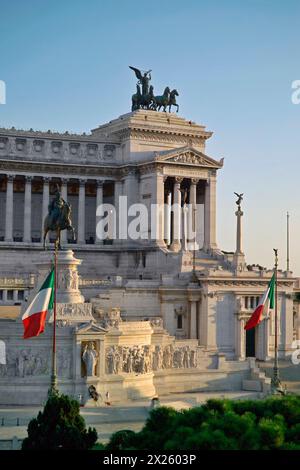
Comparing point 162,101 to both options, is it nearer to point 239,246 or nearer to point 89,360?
point 239,246

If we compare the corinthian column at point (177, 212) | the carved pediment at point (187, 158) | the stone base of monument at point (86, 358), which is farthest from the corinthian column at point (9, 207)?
the stone base of monument at point (86, 358)

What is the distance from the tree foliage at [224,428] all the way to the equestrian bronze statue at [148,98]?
199 feet

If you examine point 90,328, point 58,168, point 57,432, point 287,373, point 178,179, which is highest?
point 58,168

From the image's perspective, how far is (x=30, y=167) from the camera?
298ft

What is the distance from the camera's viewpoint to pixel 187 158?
9188 cm

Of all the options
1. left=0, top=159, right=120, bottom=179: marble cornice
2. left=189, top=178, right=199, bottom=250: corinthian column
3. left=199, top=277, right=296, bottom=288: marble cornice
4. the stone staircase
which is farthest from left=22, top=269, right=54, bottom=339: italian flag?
left=189, top=178, right=199, bottom=250: corinthian column

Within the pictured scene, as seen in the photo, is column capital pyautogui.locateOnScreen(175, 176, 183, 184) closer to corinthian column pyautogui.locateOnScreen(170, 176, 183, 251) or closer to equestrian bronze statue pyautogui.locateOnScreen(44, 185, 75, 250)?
corinthian column pyautogui.locateOnScreen(170, 176, 183, 251)

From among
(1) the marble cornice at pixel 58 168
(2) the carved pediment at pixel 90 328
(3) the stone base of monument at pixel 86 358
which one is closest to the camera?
(3) the stone base of monument at pixel 86 358

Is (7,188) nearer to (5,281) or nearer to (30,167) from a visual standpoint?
(30,167)

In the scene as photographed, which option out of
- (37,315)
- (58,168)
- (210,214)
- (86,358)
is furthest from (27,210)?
(37,315)

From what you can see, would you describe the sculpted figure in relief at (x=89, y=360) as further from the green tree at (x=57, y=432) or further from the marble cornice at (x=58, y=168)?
the marble cornice at (x=58, y=168)

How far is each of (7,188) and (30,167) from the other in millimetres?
2720

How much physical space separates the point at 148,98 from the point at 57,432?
198 ft

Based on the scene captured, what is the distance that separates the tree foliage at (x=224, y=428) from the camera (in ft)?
110
